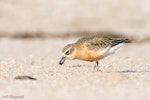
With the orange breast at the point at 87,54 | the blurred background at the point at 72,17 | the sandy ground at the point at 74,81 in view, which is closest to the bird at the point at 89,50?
the orange breast at the point at 87,54

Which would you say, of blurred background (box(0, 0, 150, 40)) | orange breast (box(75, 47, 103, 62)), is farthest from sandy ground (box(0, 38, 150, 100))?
blurred background (box(0, 0, 150, 40))

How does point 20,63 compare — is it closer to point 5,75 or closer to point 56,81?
point 5,75

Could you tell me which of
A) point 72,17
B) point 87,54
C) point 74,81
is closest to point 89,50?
point 87,54

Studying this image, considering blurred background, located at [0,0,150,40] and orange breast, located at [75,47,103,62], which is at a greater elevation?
blurred background, located at [0,0,150,40]

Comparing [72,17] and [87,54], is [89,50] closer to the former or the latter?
[87,54]

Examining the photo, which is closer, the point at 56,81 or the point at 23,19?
the point at 56,81

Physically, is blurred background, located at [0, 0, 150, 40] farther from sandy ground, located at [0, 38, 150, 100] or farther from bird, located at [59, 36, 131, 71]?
bird, located at [59, 36, 131, 71]

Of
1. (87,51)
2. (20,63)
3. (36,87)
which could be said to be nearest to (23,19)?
(20,63)

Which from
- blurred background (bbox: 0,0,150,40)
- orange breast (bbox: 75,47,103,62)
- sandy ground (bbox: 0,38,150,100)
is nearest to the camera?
sandy ground (bbox: 0,38,150,100)
